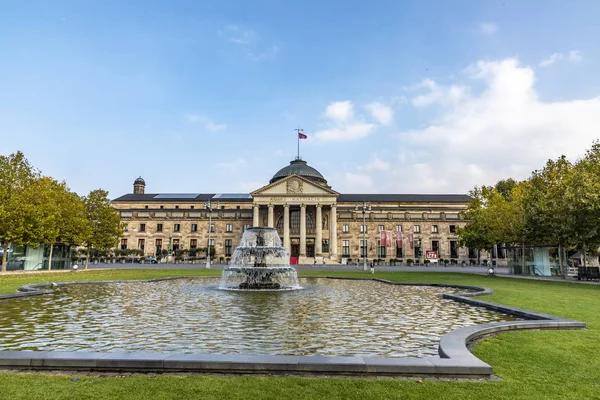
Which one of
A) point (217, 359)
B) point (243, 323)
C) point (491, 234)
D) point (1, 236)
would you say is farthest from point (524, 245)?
point (1, 236)

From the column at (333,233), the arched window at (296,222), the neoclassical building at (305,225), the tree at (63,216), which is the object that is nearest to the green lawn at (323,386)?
the tree at (63,216)

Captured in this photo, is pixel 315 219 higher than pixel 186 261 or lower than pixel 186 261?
higher

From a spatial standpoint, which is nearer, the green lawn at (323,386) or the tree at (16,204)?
the green lawn at (323,386)

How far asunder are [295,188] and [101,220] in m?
37.2

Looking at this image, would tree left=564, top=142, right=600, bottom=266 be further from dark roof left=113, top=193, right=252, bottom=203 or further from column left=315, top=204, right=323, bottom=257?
dark roof left=113, top=193, right=252, bottom=203

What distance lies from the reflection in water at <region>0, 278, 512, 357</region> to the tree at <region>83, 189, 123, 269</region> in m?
35.7

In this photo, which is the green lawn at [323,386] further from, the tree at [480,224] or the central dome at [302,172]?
the central dome at [302,172]

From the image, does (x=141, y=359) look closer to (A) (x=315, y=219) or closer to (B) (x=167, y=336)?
(B) (x=167, y=336)

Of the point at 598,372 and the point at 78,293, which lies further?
the point at 78,293

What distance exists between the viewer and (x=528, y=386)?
5848 mm

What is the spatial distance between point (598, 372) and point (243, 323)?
7.86m

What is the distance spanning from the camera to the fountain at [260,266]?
72.7ft

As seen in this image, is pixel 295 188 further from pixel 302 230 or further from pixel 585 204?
pixel 585 204

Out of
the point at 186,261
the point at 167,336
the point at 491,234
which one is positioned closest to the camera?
the point at 167,336
